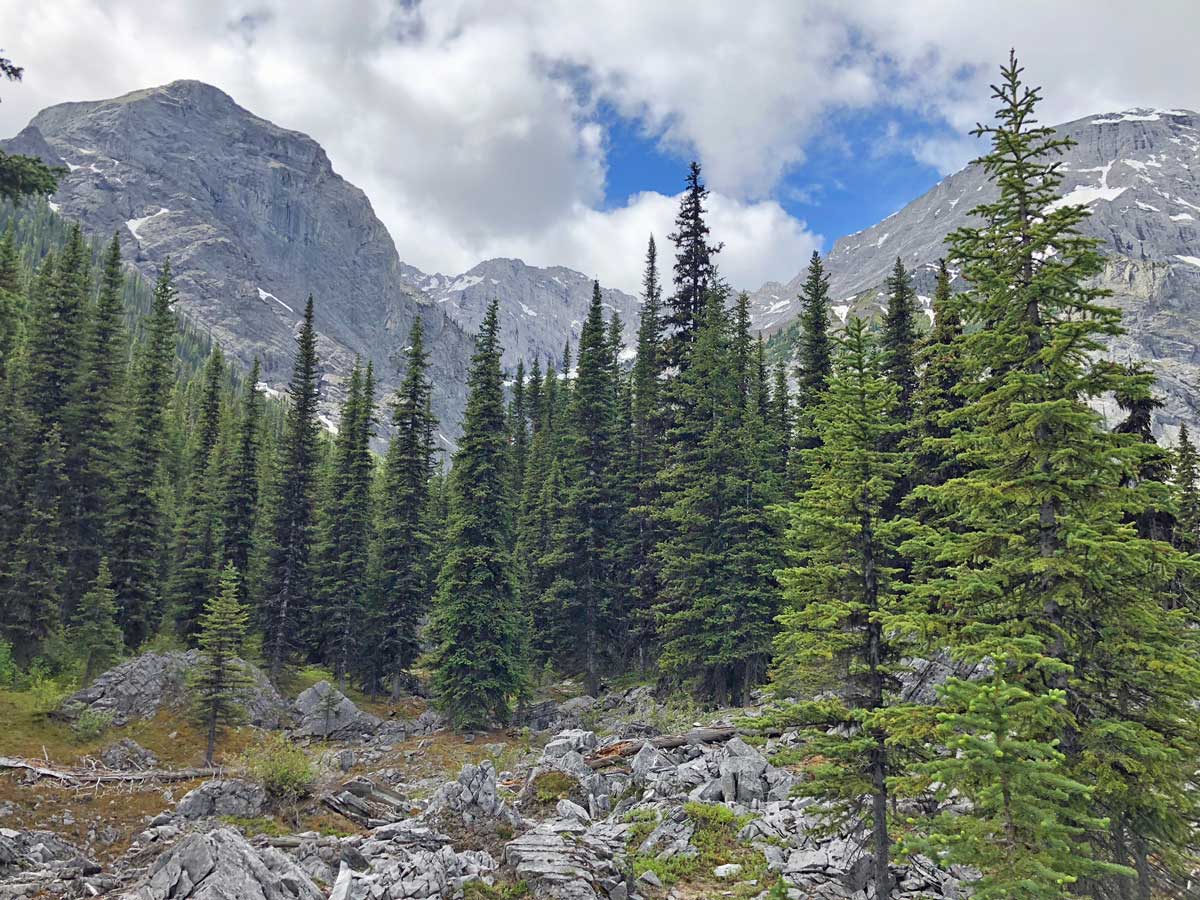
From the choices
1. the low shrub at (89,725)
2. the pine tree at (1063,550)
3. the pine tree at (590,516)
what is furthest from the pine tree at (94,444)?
the pine tree at (1063,550)

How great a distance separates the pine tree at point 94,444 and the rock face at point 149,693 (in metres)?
7.48

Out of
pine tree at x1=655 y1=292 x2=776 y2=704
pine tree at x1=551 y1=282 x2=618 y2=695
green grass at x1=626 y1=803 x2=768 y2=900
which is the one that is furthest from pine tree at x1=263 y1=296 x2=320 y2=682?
green grass at x1=626 y1=803 x2=768 y2=900

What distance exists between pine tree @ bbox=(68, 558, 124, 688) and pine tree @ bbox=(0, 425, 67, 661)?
161cm

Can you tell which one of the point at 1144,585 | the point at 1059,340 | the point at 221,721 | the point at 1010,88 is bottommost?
the point at 221,721

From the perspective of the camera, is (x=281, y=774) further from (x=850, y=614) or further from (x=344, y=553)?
(x=344, y=553)

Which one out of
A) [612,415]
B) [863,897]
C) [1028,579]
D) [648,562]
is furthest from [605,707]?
[1028,579]

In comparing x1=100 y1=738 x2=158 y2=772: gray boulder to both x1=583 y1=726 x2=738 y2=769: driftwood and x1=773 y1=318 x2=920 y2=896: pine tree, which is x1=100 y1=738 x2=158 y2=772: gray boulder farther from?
x1=773 y1=318 x2=920 y2=896: pine tree

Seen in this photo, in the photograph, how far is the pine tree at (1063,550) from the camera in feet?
34.1

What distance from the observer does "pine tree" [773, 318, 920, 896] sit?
525 inches

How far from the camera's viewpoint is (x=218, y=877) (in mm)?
11336

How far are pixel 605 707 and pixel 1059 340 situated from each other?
1199 inches

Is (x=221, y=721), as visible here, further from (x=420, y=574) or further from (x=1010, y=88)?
(x=1010, y=88)

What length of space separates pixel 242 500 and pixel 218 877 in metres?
39.1

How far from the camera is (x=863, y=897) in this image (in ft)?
45.5
